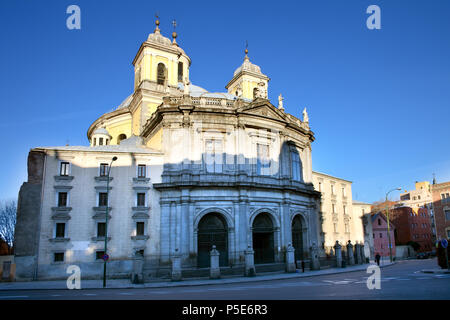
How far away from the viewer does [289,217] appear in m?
35.0

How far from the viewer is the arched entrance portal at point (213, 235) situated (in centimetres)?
3118

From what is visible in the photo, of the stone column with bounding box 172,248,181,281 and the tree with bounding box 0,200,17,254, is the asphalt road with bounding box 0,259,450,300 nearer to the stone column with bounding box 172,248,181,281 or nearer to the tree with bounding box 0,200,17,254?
the stone column with bounding box 172,248,181,281

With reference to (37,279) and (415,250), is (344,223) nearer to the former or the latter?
(415,250)

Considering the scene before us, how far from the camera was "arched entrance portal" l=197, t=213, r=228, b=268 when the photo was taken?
31.2 meters

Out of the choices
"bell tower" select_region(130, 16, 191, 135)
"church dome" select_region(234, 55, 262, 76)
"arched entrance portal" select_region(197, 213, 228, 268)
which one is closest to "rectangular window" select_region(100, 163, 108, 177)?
"arched entrance portal" select_region(197, 213, 228, 268)

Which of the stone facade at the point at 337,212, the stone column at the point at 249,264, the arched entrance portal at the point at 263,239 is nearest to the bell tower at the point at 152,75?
the arched entrance portal at the point at 263,239

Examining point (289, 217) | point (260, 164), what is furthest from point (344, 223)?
point (260, 164)

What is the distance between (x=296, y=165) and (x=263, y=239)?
932 centimetres

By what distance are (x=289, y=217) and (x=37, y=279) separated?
2290 cm

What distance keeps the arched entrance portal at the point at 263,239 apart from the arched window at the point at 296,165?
635 cm

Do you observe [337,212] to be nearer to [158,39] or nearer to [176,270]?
[176,270]

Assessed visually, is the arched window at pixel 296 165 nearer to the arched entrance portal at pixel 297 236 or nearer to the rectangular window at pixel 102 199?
the arched entrance portal at pixel 297 236

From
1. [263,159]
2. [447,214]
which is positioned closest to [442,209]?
[447,214]

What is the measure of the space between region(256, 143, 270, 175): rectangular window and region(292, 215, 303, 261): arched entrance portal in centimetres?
749
